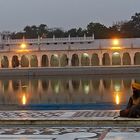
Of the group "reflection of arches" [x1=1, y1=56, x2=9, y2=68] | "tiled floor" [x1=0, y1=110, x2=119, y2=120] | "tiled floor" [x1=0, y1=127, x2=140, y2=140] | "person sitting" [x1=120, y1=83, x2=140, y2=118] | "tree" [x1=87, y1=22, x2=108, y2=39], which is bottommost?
"tiled floor" [x1=0, y1=127, x2=140, y2=140]

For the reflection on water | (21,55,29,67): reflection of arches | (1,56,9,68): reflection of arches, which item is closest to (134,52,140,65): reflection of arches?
(21,55,29,67): reflection of arches

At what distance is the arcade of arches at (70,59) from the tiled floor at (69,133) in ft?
121

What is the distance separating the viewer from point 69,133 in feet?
26.9

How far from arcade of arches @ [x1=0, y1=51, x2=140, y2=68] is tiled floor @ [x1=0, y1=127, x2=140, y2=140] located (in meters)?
37.0

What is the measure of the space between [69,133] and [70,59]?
3847 cm

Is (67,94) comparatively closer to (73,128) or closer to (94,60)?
(73,128)

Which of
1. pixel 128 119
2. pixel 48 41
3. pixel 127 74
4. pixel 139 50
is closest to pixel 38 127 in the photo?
pixel 128 119

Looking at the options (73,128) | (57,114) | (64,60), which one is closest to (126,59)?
(64,60)

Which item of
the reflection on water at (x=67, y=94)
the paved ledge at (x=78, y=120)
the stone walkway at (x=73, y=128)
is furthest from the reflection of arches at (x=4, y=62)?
the stone walkway at (x=73, y=128)

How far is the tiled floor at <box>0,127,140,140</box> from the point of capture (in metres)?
7.77

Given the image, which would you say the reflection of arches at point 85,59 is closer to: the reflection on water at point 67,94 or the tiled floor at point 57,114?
the reflection on water at point 67,94

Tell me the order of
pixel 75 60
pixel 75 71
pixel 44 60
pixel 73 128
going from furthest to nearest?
pixel 44 60, pixel 75 60, pixel 75 71, pixel 73 128

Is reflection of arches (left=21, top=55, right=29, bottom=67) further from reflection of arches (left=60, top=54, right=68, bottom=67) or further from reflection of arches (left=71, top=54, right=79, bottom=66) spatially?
reflection of arches (left=71, top=54, right=79, bottom=66)

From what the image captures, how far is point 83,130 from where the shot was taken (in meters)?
8.43
